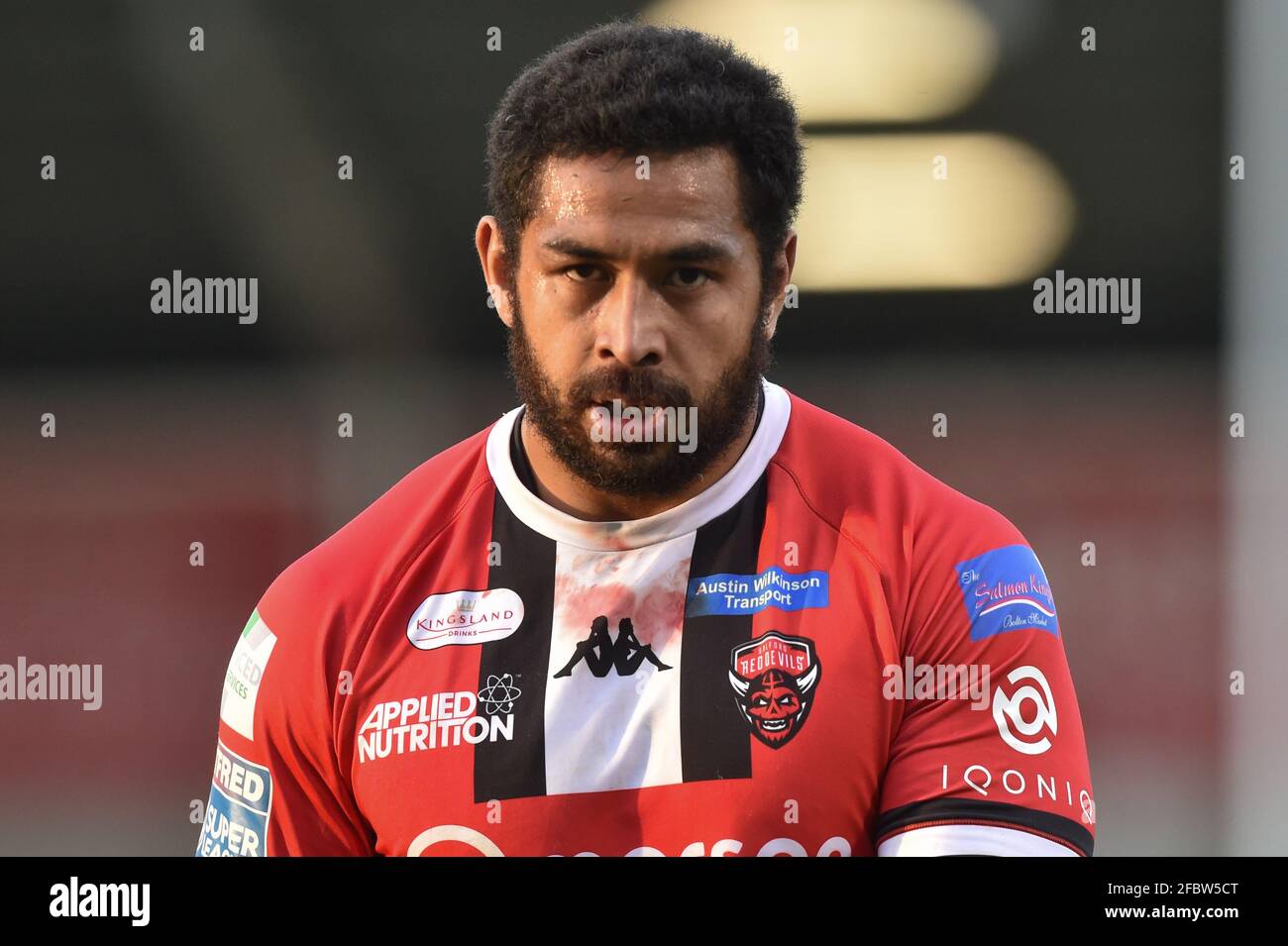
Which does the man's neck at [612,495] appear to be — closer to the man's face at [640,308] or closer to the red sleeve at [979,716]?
the man's face at [640,308]

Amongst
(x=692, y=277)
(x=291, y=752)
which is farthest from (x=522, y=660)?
(x=692, y=277)

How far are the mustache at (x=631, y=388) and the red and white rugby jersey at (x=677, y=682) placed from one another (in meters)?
0.25

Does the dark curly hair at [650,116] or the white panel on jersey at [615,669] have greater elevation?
the dark curly hair at [650,116]

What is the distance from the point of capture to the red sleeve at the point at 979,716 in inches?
97.7

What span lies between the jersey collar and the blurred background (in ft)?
7.75

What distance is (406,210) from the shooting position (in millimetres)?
5215

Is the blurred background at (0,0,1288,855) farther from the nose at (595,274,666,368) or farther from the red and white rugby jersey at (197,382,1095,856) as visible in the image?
the nose at (595,274,666,368)

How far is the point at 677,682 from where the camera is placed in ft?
8.60

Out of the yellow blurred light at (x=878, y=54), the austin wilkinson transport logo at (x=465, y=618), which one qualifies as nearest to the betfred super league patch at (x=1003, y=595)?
the austin wilkinson transport logo at (x=465, y=618)

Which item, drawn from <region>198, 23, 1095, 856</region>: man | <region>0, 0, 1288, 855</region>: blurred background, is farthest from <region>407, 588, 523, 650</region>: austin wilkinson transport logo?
<region>0, 0, 1288, 855</region>: blurred background

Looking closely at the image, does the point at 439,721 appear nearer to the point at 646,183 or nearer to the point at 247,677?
the point at 247,677

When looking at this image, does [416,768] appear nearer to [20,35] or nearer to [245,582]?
[245,582]
